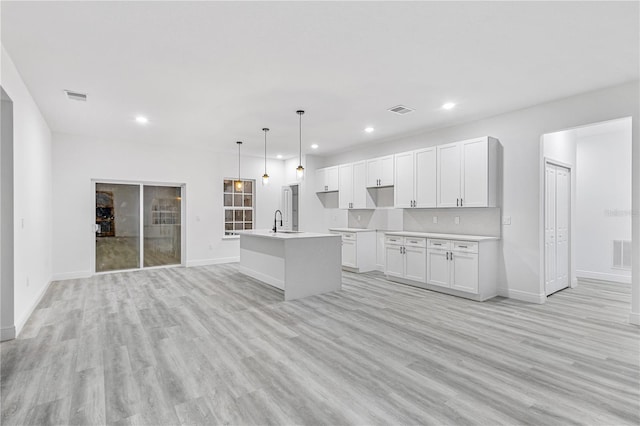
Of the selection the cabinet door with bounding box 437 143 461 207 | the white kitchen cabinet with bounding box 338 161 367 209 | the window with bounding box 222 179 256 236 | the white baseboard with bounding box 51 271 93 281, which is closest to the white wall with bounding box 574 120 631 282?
the cabinet door with bounding box 437 143 461 207

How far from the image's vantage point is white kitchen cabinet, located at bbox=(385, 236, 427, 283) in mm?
5379

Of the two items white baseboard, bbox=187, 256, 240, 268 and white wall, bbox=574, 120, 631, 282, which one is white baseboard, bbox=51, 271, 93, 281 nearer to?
white baseboard, bbox=187, 256, 240, 268

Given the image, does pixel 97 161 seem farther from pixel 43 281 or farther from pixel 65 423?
pixel 65 423

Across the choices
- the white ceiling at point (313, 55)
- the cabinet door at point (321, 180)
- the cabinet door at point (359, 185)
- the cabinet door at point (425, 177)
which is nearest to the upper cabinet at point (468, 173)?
the cabinet door at point (425, 177)

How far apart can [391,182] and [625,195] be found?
409 centimetres

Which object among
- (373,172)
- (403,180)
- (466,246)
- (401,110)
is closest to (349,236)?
(373,172)

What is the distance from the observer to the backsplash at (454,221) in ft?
16.7

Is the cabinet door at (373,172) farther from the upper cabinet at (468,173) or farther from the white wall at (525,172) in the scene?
the white wall at (525,172)

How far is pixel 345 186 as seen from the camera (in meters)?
7.49

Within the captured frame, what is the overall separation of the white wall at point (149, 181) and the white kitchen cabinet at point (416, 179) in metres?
3.95

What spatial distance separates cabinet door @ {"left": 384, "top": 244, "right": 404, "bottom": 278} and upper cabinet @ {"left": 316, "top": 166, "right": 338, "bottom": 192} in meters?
2.38

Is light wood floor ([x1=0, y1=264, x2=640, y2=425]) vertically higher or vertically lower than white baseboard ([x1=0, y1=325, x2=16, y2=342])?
lower

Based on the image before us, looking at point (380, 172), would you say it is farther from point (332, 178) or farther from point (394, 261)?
point (394, 261)

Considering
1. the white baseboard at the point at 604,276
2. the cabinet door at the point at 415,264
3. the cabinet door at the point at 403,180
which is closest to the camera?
the cabinet door at the point at 415,264
